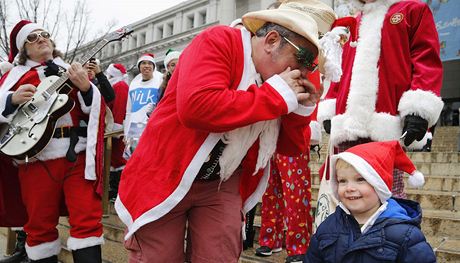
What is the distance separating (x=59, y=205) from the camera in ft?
9.61

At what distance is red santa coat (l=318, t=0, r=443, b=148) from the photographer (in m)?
2.38

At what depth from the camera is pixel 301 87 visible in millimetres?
Answer: 1639

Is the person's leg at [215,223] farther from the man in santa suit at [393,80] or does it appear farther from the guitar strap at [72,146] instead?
the guitar strap at [72,146]

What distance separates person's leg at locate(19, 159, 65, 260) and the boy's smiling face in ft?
6.27

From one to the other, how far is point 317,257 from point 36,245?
1.90m

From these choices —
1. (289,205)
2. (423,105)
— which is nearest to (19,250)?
(289,205)

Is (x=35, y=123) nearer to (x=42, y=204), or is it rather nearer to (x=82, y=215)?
(x=42, y=204)

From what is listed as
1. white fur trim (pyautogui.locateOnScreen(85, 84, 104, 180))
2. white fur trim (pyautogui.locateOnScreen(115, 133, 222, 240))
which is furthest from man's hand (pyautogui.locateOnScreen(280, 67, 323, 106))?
white fur trim (pyautogui.locateOnScreen(85, 84, 104, 180))

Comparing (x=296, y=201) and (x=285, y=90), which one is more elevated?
(x=285, y=90)

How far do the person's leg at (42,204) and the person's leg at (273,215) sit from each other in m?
1.55

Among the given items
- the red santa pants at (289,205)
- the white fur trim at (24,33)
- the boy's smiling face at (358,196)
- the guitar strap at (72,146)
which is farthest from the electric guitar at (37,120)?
the boy's smiling face at (358,196)

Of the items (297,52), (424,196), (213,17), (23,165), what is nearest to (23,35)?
(23,165)

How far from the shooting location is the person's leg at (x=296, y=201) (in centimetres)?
294

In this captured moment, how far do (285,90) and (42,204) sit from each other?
2.02 meters
